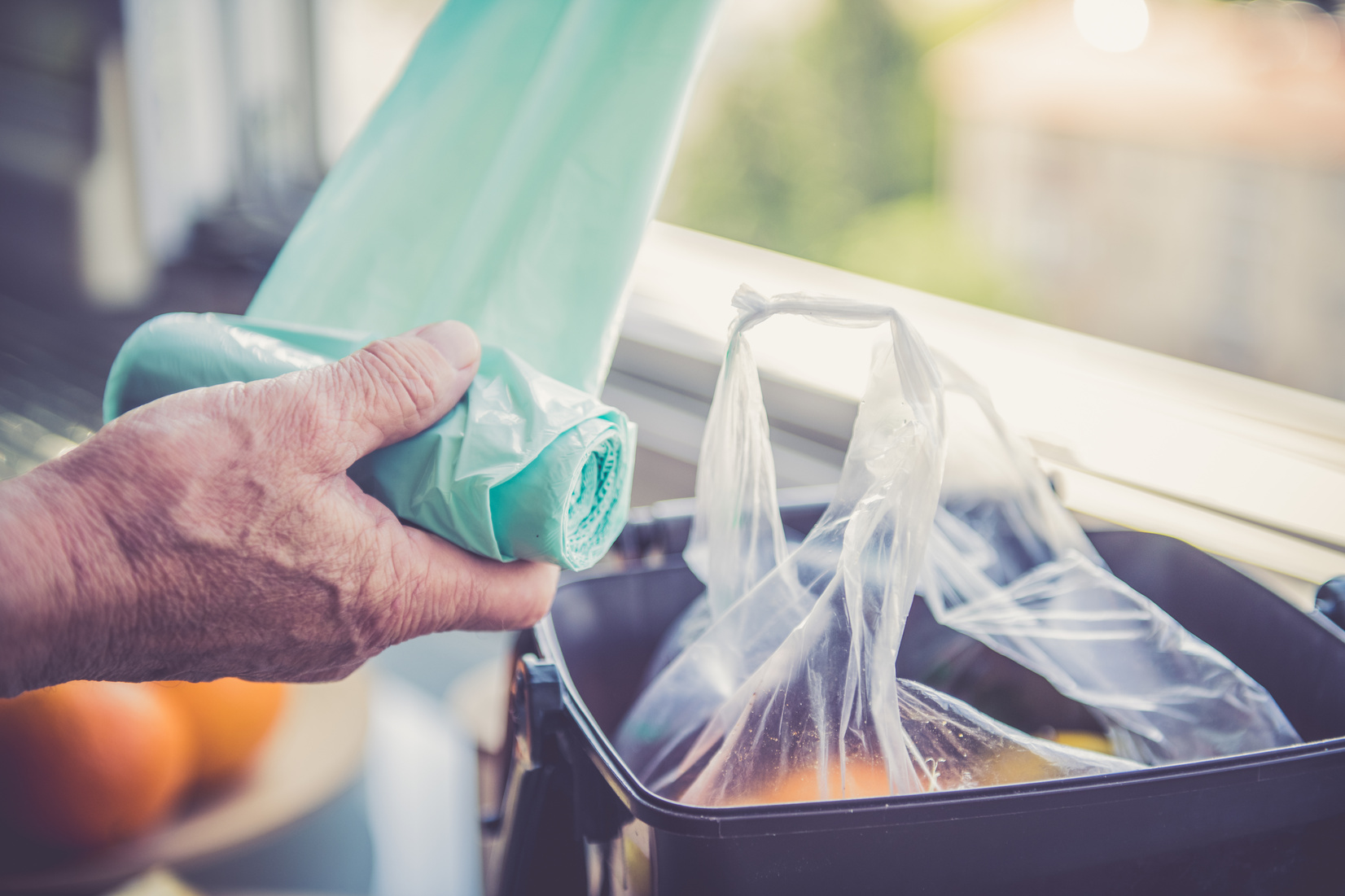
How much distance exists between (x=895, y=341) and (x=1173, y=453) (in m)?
0.41

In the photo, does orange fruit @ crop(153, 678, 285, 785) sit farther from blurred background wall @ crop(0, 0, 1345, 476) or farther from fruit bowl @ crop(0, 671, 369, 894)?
blurred background wall @ crop(0, 0, 1345, 476)

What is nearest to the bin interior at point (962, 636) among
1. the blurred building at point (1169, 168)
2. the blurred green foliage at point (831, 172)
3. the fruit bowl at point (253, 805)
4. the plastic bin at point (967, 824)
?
the plastic bin at point (967, 824)

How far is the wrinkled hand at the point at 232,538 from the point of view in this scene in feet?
0.91

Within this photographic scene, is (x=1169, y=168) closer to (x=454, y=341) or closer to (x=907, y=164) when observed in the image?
(x=907, y=164)

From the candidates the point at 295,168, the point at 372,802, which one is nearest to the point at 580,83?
the point at 372,802

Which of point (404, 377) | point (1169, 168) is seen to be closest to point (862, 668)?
point (404, 377)

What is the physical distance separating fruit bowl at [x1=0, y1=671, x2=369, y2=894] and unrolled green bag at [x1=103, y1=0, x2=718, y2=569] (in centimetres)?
26

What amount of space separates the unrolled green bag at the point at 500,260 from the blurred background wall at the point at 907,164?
56 mm

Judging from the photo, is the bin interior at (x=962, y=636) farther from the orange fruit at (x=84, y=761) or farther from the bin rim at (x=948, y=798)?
the orange fruit at (x=84, y=761)

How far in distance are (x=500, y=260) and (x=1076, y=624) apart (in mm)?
274

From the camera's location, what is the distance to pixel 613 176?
39cm

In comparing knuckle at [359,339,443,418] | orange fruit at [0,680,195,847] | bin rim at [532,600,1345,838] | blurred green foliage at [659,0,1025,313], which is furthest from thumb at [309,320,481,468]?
blurred green foliage at [659,0,1025,313]

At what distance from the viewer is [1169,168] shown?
8.91 feet

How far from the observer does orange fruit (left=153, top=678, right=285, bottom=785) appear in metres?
0.49
